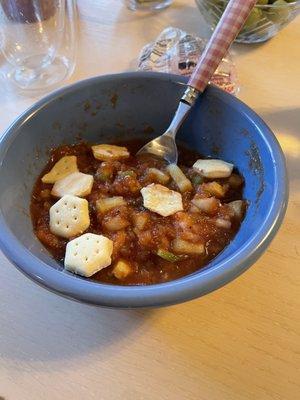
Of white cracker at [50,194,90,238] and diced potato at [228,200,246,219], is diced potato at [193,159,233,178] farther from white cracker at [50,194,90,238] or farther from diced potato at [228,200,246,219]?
white cracker at [50,194,90,238]

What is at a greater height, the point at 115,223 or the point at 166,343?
the point at 115,223

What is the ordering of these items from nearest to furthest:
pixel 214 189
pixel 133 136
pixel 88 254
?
pixel 88 254 → pixel 214 189 → pixel 133 136

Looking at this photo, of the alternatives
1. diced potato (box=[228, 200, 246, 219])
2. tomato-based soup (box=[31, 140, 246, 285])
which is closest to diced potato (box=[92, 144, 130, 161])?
tomato-based soup (box=[31, 140, 246, 285])

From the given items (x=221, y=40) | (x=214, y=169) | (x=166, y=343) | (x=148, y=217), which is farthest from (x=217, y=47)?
(x=166, y=343)

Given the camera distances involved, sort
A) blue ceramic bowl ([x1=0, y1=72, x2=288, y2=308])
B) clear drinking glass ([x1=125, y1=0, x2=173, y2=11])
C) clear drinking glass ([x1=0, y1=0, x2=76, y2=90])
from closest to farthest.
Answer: blue ceramic bowl ([x1=0, y1=72, x2=288, y2=308]), clear drinking glass ([x1=0, y1=0, x2=76, y2=90]), clear drinking glass ([x1=125, y1=0, x2=173, y2=11])

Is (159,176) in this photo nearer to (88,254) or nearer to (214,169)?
(214,169)

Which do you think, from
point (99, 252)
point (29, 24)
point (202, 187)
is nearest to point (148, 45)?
point (29, 24)
